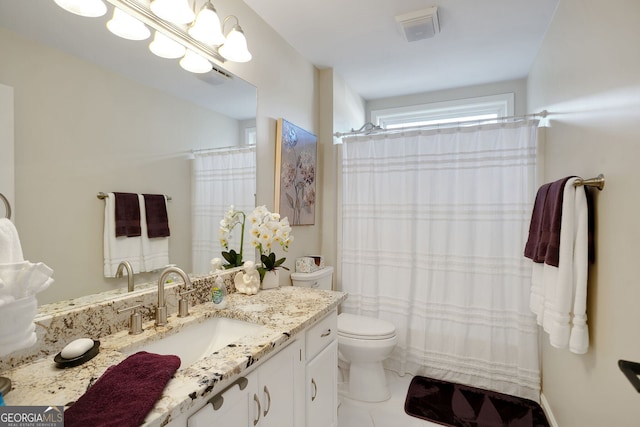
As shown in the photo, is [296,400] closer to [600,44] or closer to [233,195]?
[233,195]

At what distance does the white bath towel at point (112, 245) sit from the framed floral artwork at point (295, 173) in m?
0.98

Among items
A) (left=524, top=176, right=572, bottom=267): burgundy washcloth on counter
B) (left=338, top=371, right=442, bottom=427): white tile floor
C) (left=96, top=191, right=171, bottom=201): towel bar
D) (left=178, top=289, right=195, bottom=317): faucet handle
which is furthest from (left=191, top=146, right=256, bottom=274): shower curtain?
(left=524, top=176, right=572, bottom=267): burgundy washcloth on counter

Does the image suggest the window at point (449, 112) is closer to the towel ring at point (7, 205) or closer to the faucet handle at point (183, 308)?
the faucet handle at point (183, 308)

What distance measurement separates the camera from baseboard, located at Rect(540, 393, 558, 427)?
71.8 inches

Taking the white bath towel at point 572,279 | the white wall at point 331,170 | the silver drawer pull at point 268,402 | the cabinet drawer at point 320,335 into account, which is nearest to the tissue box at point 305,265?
the white wall at point 331,170

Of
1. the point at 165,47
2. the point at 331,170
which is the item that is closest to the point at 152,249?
the point at 165,47

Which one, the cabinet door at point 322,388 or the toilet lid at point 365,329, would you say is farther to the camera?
the toilet lid at point 365,329

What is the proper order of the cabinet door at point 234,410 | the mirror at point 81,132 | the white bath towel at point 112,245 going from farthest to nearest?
the white bath towel at point 112,245
the mirror at point 81,132
the cabinet door at point 234,410

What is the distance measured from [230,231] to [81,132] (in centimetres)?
→ 83

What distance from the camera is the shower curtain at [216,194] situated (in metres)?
1.55

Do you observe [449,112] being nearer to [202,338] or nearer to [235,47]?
[235,47]

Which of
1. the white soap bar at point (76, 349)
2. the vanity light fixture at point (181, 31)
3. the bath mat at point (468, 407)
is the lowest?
the bath mat at point (468, 407)

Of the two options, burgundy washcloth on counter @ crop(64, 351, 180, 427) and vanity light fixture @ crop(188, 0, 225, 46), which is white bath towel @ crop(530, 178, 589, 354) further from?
vanity light fixture @ crop(188, 0, 225, 46)

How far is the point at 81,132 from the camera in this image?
107 cm
